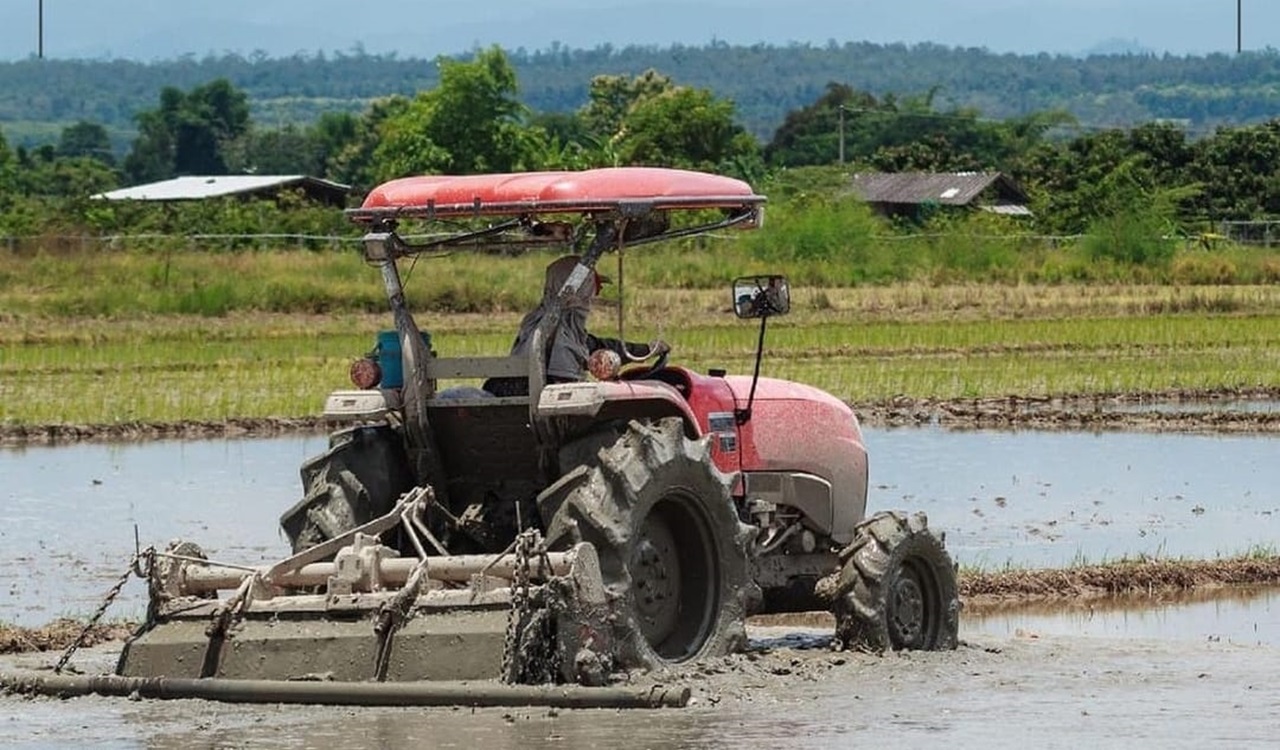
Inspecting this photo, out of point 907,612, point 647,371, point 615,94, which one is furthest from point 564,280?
point 615,94

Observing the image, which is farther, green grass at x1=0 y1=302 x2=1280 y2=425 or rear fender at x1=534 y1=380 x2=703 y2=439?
green grass at x1=0 y1=302 x2=1280 y2=425

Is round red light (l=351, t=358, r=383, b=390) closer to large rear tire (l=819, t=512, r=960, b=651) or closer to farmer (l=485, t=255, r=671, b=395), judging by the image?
farmer (l=485, t=255, r=671, b=395)

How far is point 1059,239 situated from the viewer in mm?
51812

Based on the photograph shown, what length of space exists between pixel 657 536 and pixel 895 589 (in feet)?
4.87

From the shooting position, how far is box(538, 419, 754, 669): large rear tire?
9.16 meters

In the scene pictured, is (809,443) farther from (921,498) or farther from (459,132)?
(459,132)

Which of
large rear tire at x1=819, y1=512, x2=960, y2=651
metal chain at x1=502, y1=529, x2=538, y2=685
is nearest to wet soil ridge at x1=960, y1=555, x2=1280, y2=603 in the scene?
large rear tire at x1=819, y1=512, x2=960, y2=651

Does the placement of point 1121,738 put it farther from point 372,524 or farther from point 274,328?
point 274,328

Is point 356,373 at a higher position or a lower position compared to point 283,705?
higher

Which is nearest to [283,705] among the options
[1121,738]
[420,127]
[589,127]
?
[1121,738]

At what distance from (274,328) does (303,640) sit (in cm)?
2619

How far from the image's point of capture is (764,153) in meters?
97.4

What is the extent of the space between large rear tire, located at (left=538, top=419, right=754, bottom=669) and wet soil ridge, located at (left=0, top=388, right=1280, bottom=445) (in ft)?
44.8

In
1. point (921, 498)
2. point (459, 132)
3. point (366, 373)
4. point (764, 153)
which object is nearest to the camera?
point (366, 373)
